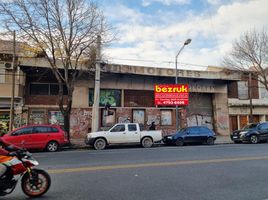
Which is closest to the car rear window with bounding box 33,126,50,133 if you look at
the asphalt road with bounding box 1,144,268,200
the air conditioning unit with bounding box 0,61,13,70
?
the asphalt road with bounding box 1,144,268,200

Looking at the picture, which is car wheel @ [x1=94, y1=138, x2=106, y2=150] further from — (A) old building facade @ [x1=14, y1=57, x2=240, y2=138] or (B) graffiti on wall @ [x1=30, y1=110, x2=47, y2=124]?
(B) graffiti on wall @ [x1=30, y1=110, x2=47, y2=124]

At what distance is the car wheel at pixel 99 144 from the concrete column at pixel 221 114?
15.2 meters

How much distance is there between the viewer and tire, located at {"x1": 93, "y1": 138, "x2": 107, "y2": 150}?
16.7 m

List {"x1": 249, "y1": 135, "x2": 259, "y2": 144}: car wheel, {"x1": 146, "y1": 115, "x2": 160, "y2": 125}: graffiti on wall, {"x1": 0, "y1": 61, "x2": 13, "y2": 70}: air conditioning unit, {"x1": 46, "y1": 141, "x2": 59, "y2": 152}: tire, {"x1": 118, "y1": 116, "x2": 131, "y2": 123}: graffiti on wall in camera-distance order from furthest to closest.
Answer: {"x1": 146, "y1": 115, "x2": 160, "y2": 125}: graffiti on wall, {"x1": 118, "y1": 116, "x2": 131, "y2": 123}: graffiti on wall, {"x1": 0, "y1": 61, "x2": 13, "y2": 70}: air conditioning unit, {"x1": 249, "y1": 135, "x2": 259, "y2": 144}: car wheel, {"x1": 46, "y1": 141, "x2": 59, "y2": 152}: tire

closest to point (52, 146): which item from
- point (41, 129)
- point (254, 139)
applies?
point (41, 129)

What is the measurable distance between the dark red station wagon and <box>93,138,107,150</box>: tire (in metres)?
1.91

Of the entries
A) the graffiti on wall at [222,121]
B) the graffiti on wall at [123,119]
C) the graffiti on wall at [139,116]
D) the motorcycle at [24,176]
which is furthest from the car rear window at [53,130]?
the graffiti on wall at [222,121]

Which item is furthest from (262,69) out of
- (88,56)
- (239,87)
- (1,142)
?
(1,142)

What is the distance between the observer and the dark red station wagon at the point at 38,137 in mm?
15047

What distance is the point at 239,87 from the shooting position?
29.1m

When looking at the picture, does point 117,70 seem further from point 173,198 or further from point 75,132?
point 173,198

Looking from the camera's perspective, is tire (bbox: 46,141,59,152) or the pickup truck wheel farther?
the pickup truck wheel

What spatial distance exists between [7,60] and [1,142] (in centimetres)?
1880

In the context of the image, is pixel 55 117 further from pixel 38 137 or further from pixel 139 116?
pixel 139 116
